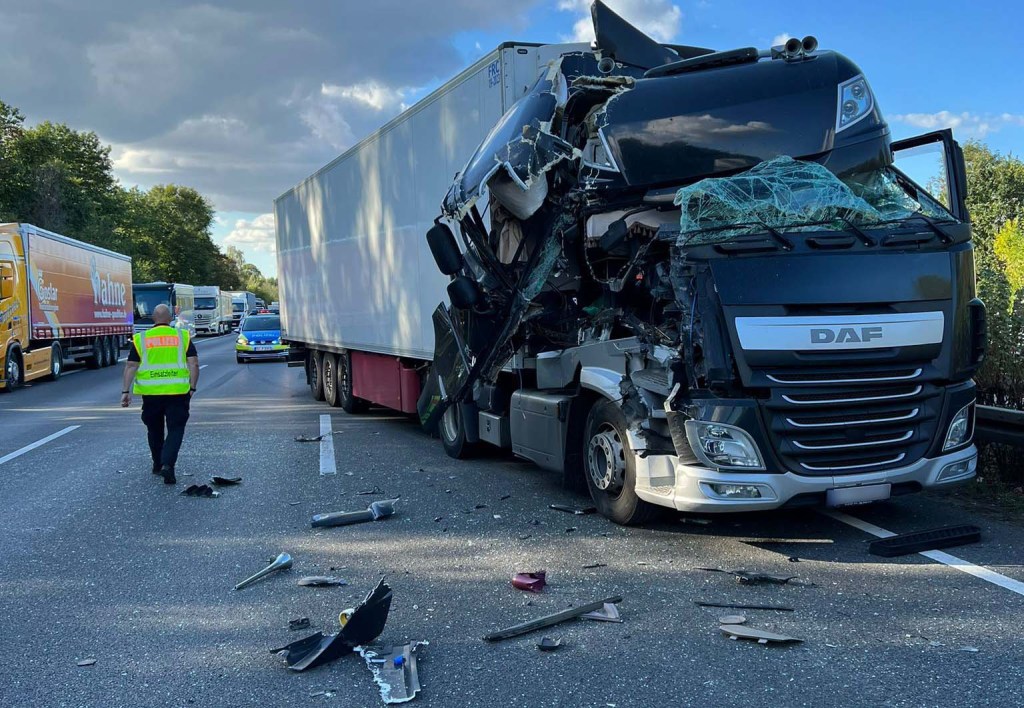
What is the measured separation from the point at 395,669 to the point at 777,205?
3422 mm

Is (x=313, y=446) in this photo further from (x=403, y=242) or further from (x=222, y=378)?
(x=222, y=378)

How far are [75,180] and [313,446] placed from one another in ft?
146

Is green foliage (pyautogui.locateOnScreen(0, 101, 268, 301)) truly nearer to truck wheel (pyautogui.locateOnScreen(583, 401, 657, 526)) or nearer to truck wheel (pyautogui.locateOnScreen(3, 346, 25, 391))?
truck wheel (pyautogui.locateOnScreen(3, 346, 25, 391))

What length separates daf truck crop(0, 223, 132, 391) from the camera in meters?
18.9

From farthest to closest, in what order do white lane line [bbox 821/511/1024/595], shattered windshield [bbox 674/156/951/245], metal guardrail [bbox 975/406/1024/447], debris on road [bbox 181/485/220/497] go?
debris on road [bbox 181/485/220/497], metal guardrail [bbox 975/406/1024/447], shattered windshield [bbox 674/156/951/245], white lane line [bbox 821/511/1024/595]

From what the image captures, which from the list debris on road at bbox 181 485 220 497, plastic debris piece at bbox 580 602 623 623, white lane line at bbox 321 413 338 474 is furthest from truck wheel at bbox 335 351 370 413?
plastic debris piece at bbox 580 602 623 623

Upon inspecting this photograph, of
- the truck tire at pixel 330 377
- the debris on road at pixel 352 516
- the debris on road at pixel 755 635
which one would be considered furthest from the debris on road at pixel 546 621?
the truck tire at pixel 330 377

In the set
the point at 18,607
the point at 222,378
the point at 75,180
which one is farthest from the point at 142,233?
the point at 18,607

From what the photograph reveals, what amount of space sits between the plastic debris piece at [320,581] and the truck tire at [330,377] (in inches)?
373

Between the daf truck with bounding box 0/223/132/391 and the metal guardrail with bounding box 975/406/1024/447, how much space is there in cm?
1835

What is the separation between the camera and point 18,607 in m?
4.78

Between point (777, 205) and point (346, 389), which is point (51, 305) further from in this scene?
point (777, 205)

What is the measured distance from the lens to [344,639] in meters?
4.04

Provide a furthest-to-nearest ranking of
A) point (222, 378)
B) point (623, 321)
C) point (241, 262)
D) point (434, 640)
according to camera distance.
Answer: point (241, 262)
point (222, 378)
point (623, 321)
point (434, 640)
